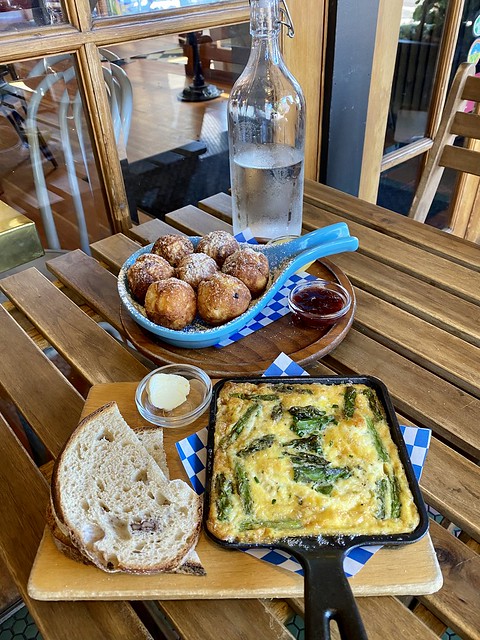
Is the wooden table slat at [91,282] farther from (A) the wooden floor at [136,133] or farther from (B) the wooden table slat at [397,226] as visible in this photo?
(B) the wooden table slat at [397,226]

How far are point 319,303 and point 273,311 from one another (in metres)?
0.10

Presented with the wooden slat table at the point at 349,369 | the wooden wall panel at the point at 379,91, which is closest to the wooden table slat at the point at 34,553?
the wooden slat table at the point at 349,369

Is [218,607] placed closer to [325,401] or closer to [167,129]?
[325,401]

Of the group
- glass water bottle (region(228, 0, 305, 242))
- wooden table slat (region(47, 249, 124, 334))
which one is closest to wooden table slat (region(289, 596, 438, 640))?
wooden table slat (region(47, 249, 124, 334))

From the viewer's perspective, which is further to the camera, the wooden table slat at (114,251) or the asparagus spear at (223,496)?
the wooden table slat at (114,251)

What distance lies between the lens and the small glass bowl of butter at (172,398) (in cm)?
81

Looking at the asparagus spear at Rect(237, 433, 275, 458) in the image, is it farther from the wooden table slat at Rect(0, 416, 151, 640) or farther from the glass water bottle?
the glass water bottle

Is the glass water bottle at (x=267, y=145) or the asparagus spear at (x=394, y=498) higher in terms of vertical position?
the glass water bottle at (x=267, y=145)

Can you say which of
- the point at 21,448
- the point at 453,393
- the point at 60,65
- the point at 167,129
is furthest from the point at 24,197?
the point at 453,393

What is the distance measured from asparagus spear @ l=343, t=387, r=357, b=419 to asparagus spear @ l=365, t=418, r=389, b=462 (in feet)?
0.09

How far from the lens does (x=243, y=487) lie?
659 millimetres

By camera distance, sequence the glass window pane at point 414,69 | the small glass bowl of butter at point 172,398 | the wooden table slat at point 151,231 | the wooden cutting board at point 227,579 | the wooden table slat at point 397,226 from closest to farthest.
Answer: the wooden cutting board at point 227,579 < the small glass bowl of butter at point 172,398 < the wooden table slat at point 397,226 < the wooden table slat at point 151,231 < the glass window pane at point 414,69

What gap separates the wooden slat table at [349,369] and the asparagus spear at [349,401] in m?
0.13

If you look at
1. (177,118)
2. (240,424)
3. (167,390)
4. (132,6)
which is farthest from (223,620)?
(177,118)
